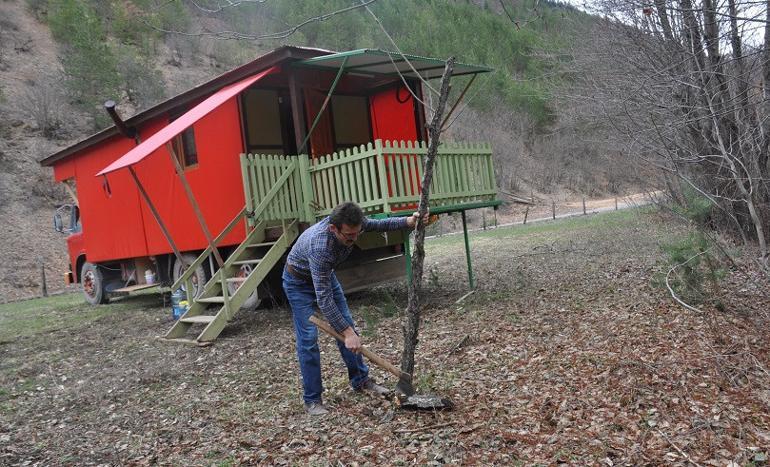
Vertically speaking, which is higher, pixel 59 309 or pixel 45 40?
pixel 45 40

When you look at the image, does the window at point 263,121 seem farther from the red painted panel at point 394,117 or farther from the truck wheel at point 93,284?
the truck wheel at point 93,284

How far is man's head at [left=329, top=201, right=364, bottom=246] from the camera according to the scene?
4.07m

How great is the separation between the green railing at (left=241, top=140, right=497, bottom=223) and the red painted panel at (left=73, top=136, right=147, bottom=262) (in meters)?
4.11

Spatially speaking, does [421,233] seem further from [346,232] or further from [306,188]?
[306,188]

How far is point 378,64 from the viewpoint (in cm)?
881

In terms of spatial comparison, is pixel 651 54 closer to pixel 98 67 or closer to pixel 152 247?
pixel 152 247

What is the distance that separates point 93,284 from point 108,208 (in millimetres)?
2055

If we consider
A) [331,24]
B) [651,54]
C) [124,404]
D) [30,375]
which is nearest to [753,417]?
[124,404]

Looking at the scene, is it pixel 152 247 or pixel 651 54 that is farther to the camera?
pixel 152 247

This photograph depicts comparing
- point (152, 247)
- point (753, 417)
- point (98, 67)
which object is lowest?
point (753, 417)

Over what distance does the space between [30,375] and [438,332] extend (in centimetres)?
473

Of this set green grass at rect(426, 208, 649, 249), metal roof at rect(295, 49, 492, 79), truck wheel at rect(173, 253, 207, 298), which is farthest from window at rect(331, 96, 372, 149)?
green grass at rect(426, 208, 649, 249)

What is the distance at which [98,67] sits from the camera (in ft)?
88.8

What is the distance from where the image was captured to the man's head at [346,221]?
160 inches
